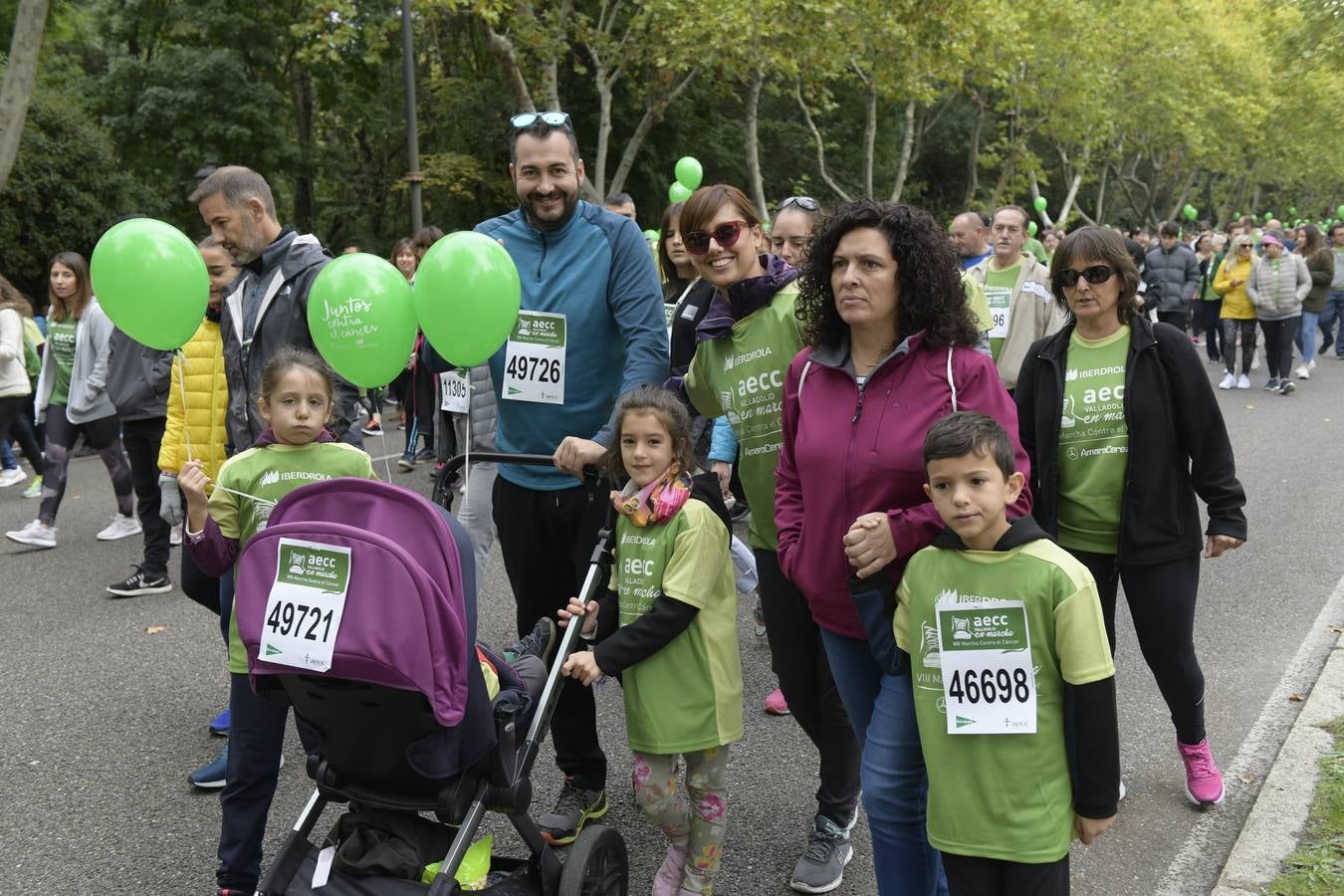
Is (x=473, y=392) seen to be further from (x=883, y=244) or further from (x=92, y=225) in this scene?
(x=92, y=225)

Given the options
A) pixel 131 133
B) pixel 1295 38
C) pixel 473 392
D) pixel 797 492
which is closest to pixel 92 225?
pixel 131 133

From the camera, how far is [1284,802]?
12.1 feet

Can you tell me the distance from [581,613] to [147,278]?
1.67 meters

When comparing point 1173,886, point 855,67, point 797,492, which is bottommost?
point 1173,886

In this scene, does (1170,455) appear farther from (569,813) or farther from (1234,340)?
(1234,340)

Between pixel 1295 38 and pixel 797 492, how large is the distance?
13.8m

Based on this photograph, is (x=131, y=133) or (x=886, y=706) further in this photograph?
(x=131, y=133)

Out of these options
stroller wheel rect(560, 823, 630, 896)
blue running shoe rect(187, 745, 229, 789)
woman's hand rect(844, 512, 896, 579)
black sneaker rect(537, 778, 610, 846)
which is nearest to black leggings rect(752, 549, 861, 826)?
woman's hand rect(844, 512, 896, 579)

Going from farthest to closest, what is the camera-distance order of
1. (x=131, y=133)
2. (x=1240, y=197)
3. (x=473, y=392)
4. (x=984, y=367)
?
(x=1240, y=197)
(x=131, y=133)
(x=473, y=392)
(x=984, y=367)

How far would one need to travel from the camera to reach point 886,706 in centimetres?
270

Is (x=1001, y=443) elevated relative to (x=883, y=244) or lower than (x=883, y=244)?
lower

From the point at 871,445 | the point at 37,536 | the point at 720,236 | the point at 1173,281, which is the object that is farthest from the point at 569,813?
the point at 1173,281

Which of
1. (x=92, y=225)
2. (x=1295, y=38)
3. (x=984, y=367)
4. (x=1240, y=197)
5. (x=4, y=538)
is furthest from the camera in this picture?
(x=1240, y=197)

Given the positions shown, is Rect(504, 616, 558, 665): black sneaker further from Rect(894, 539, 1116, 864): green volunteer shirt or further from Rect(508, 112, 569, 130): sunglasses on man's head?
Rect(508, 112, 569, 130): sunglasses on man's head
